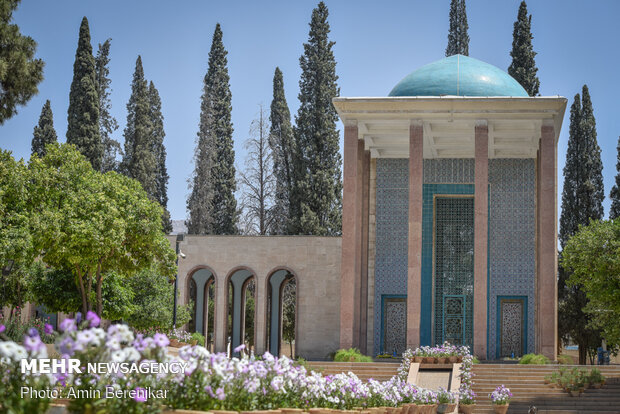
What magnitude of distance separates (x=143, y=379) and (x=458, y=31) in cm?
4167

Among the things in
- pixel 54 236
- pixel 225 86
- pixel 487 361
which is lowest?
pixel 487 361

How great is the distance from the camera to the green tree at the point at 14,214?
730 inches

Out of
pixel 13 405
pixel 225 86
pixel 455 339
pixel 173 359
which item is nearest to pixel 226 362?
pixel 173 359

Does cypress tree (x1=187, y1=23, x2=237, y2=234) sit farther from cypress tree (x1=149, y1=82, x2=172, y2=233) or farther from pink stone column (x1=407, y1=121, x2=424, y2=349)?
pink stone column (x1=407, y1=121, x2=424, y2=349)

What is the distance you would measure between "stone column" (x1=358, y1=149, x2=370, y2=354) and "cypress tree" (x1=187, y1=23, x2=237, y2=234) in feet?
44.6

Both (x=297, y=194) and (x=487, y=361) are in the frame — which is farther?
(x=297, y=194)

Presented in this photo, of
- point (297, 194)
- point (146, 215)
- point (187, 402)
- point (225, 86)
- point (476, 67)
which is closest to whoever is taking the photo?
point (187, 402)

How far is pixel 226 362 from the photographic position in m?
8.34

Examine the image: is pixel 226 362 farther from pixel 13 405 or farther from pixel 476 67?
pixel 476 67

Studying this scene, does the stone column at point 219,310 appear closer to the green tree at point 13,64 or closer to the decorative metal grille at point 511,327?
the decorative metal grille at point 511,327

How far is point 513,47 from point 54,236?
25.9 m

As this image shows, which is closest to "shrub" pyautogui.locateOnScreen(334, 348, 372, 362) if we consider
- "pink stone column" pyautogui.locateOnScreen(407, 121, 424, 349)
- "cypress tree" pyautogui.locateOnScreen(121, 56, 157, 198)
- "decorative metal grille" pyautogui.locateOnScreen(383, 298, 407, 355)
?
"pink stone column" pyautogui.locateOnScreen(407, 121, 424, 349)

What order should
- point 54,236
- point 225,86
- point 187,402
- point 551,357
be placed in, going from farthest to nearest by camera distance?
point 225,86
point 551,357
point 54,236
point 187,402

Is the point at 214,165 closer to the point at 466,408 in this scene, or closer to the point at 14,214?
the point at 14,214
